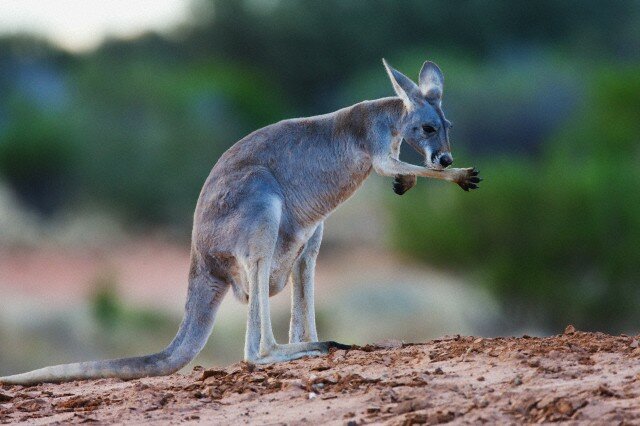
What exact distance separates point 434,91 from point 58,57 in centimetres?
2246

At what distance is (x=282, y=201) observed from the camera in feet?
28.9

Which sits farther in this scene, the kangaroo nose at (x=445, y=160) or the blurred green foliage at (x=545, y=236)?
the blurred green foliage at (x=545, y=236)

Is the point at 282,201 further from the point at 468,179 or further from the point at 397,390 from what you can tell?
the point at 397,390

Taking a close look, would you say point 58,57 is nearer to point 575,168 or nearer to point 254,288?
point 575,168

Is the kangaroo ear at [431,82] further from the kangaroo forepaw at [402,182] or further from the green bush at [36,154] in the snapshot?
the green bush at [36,154]

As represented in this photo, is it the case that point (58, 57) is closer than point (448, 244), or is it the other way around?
point (448, 244)

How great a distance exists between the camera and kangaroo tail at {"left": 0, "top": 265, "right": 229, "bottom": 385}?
8.37 m

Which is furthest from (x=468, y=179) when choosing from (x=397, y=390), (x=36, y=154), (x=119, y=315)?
(x=36, y=154)

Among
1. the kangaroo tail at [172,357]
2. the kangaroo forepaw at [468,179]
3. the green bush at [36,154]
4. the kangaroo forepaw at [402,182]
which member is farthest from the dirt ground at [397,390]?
the green bush at [36,154]

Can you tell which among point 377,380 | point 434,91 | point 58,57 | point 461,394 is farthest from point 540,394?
point 58,57

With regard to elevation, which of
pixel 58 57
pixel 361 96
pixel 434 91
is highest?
pixel 58 57

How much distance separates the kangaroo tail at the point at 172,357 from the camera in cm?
837

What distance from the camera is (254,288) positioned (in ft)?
27.4

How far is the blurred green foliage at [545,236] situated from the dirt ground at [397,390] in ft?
60.7
